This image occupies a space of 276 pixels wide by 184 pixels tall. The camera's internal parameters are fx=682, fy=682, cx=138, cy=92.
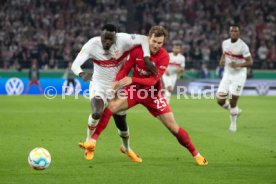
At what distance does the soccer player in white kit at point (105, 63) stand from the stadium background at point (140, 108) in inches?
23.5

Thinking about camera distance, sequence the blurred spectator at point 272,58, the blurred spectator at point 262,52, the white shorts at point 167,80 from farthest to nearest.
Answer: the blurred spectator at point 262,52
the blurred spectator at point 272,58
the white shorts at point 167,80

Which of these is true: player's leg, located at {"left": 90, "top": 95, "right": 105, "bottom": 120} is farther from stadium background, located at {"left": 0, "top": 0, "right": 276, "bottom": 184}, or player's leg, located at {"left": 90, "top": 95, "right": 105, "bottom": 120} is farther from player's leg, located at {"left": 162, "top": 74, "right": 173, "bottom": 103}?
player's leg, located at {"left": 162, "top": 74, "right": 173, "bottom": 103}

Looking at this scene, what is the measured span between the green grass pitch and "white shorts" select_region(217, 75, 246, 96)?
3.27ft

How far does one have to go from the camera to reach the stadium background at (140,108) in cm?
1042

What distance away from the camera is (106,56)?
38.7 feet

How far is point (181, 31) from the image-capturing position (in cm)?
3906

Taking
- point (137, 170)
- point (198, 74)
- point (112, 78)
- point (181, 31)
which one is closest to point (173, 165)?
point (137, 170)

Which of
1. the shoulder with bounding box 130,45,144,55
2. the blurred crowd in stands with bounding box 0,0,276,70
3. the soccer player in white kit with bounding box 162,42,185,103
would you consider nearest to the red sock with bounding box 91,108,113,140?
the shoulder with bounding box 130,45,144,55

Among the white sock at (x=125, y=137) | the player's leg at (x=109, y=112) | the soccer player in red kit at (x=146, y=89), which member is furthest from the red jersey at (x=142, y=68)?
the white sock at (x=125, y=137)

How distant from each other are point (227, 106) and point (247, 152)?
5.21 metres

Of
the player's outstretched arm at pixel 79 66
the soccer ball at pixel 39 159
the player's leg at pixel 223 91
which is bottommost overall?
the player's leg at pixel 223 91

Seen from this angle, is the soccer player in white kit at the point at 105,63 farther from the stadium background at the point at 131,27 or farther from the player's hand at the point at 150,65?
the stadium background at the point at 131,27

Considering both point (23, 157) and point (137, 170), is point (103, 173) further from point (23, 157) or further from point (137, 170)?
point (23, 157)

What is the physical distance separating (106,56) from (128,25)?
2748 cm
